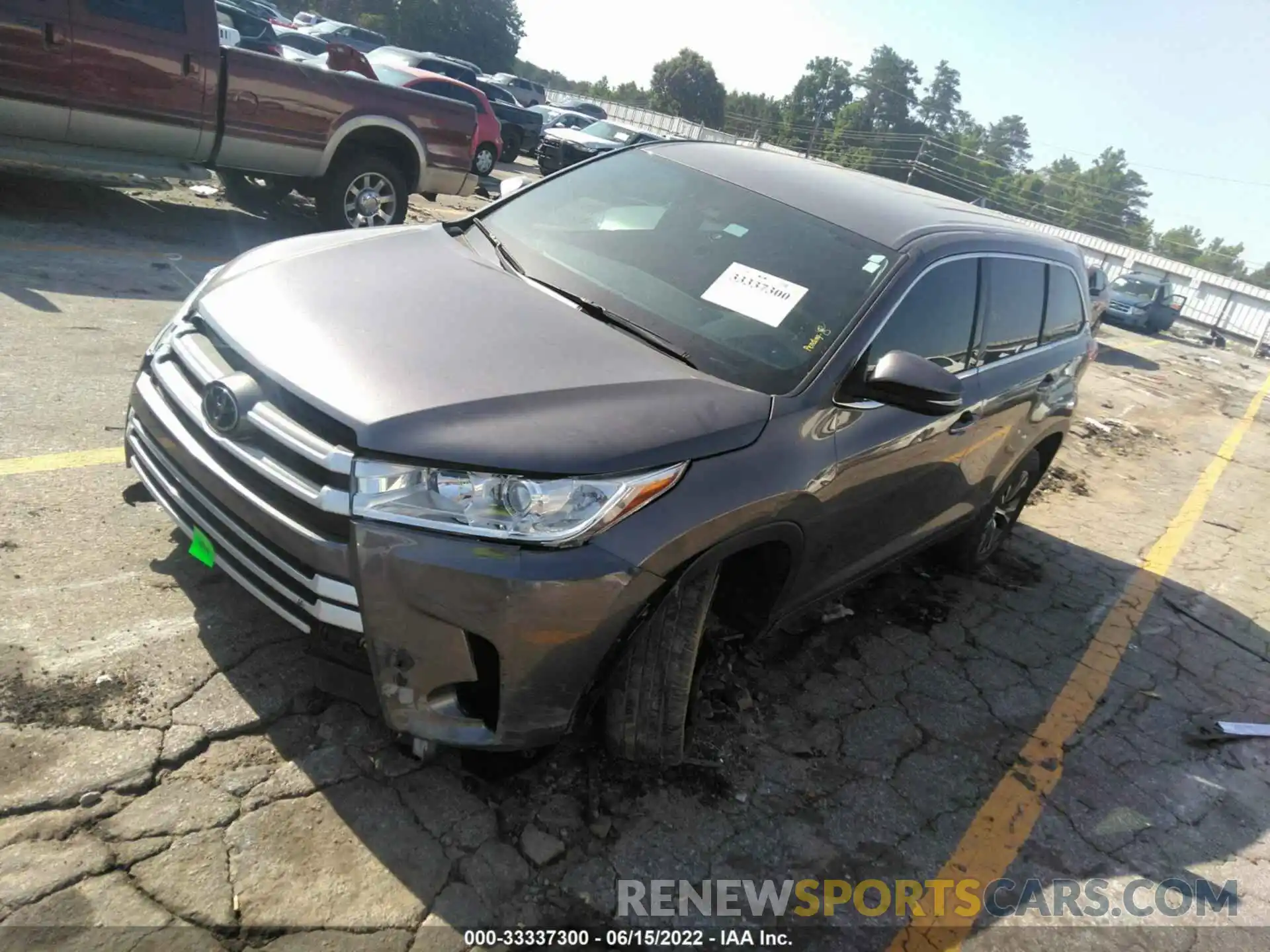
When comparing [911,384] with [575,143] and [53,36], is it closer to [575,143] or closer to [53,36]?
[53,36]

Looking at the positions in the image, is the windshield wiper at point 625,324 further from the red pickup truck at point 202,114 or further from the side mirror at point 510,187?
the red pickup truck at point 202,114

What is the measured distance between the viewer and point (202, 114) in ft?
24.0

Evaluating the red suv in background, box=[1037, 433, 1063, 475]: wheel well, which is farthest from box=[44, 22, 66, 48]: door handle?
box=[1037, 433, 1063, 475]: wheel well

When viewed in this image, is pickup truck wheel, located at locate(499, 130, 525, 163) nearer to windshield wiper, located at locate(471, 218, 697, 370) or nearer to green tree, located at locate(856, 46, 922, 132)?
windshield wiper, located at locate(471, 218, 697, 370)

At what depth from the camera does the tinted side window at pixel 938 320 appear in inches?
123

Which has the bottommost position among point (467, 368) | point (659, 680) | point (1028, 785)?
point (1028, 785)

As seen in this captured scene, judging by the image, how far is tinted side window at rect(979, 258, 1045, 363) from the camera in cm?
386

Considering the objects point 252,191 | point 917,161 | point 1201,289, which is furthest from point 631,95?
point 252,191

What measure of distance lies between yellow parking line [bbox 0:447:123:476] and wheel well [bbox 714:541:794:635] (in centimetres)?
269

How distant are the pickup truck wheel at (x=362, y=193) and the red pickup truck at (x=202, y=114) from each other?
1 centimetres


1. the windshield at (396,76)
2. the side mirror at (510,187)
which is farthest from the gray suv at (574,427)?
the windshield at (396,76)

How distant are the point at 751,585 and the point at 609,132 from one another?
1893 centimetres

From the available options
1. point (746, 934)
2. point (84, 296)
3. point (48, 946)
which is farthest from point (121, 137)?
point (746, 934)

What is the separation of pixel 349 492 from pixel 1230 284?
45178 millimetres
